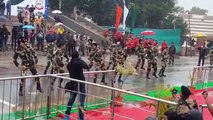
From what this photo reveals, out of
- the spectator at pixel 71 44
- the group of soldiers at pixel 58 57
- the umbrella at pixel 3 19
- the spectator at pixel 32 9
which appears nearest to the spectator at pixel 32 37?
the spectator at pixel 32 9

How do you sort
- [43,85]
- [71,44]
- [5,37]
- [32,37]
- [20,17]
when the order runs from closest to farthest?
[43,85] < [5,37] < [32,37] < [71,44] < [20,17]

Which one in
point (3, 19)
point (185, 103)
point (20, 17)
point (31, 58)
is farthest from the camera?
point (3, 19)

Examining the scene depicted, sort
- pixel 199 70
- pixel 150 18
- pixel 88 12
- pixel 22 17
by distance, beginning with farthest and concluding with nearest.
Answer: pixel 150 18 < pixel 88 12 < pixel 22 17 < pixel 199 70

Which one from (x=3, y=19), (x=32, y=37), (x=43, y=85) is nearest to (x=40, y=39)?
(x=32, y=37)

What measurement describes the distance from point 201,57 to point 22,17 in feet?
42.0

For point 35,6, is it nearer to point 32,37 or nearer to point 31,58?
point 32,37

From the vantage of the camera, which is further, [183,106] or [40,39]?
[40,39]

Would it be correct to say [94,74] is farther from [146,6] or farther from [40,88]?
[146,6]

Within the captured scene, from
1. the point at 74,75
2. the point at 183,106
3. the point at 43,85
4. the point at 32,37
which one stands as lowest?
the point at 43,85

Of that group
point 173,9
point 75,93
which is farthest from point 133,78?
point 173,9

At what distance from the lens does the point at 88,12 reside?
152 feet

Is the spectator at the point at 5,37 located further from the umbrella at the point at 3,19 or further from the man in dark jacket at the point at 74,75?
the man in dark jacket at the point at 74,75

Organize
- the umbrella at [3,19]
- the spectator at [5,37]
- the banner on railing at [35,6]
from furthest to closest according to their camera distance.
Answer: the umbrella at [3,19] < the banner on railing at [35,6] < the spectator at [5,37]

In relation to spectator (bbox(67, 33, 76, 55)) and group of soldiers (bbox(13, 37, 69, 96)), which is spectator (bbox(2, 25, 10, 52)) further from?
group of soldiers (bbox(13, 37, 69, 96))
